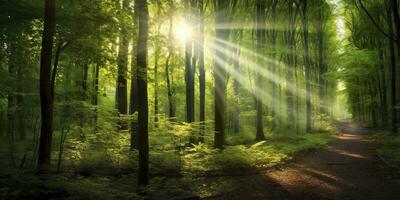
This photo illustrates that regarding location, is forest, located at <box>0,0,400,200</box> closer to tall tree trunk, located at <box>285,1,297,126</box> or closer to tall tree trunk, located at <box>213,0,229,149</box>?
tall tree trunk, located at <box>213,0,229,149</box>

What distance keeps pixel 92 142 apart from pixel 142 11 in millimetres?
5816

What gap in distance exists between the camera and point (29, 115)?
12.5 m

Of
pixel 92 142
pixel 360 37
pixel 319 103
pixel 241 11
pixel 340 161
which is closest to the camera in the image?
pixel 92 142

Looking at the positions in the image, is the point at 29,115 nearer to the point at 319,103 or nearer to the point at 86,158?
the point at 86,158

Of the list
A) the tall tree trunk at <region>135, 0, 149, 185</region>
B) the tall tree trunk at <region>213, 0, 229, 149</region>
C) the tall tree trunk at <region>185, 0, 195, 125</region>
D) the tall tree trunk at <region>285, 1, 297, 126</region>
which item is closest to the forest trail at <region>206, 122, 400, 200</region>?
the tall tree trunk at <region>135, 0, 149, 185</region>

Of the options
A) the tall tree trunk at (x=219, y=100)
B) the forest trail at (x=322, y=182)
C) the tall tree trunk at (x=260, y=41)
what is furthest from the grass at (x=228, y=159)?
the tall tree trunk at (x=260, y=41)

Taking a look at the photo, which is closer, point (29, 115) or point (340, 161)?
point (29, 115)

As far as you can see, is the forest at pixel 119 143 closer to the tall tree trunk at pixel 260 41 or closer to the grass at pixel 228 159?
the grass at pixel 228 159

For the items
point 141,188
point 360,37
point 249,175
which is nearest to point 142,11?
point 141,188

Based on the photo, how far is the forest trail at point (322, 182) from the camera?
8.55 meters

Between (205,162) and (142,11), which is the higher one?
(142,11)

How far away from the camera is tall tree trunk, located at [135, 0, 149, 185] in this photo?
8977 millimetres

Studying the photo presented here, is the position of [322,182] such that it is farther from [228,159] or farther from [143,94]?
[143,94]

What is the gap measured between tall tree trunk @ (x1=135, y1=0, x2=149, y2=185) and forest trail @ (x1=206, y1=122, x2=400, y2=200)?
223 cm
